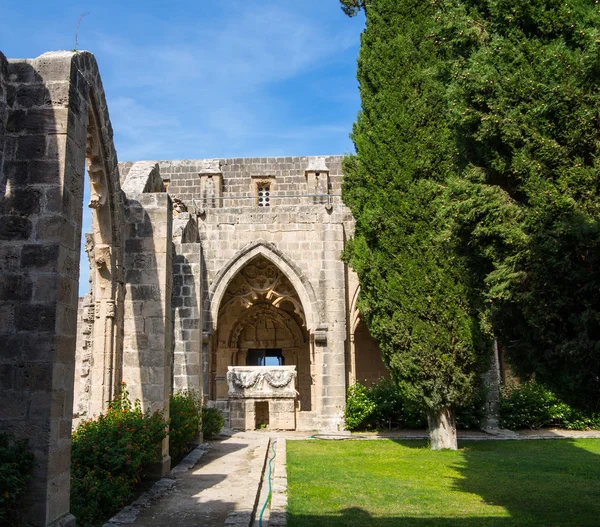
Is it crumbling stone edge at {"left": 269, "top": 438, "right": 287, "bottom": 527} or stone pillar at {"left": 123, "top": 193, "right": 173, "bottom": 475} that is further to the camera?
stone pillar at {"left": 123, "top": 193, "right": 173, "bottom": 475}

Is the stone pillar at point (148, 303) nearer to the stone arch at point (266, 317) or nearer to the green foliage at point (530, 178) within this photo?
the green foliage at point (530, 178)

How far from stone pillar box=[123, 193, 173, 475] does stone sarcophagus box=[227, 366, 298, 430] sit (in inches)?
222

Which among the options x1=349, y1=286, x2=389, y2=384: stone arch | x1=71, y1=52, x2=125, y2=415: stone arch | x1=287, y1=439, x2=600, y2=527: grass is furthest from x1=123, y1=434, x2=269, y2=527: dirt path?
x1=349, y1=286, x2=389, y2=384: stone arch

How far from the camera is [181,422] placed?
779 cm

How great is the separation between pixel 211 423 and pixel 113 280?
4.80 m

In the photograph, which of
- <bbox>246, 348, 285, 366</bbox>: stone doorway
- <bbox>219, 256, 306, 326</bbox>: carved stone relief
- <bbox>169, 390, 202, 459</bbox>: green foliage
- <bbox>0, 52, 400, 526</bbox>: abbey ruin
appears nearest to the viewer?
<bbox>0, 52, 400, 526</bbox>: abbey ruin

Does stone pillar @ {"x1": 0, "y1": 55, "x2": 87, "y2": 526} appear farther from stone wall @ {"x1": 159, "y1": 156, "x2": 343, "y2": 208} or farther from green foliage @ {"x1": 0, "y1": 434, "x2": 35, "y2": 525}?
stone wall @ {"x1": 159, "y1": 156, "x2": 343, "y2": 208}

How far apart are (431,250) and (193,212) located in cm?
653

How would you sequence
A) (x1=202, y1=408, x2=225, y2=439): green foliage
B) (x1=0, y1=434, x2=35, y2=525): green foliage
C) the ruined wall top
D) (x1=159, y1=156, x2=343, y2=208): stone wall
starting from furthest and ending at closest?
(x1=159, y1=156, x2=343, y2=208): stone wall < the ruined wall top < (x1=202, y1=408, x2=225, y2=439): green foliage < (x1=0, y1=434, x2=35, y2=525): green foliage

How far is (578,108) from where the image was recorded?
4.29 metres

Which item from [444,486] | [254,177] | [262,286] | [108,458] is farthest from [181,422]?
[254,177]

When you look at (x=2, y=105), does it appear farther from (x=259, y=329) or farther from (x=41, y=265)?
(x=259, y=329)

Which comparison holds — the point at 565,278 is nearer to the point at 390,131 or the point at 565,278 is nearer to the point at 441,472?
the point at 441,472

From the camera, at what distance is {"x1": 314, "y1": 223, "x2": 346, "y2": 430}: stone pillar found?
41.4 ft
